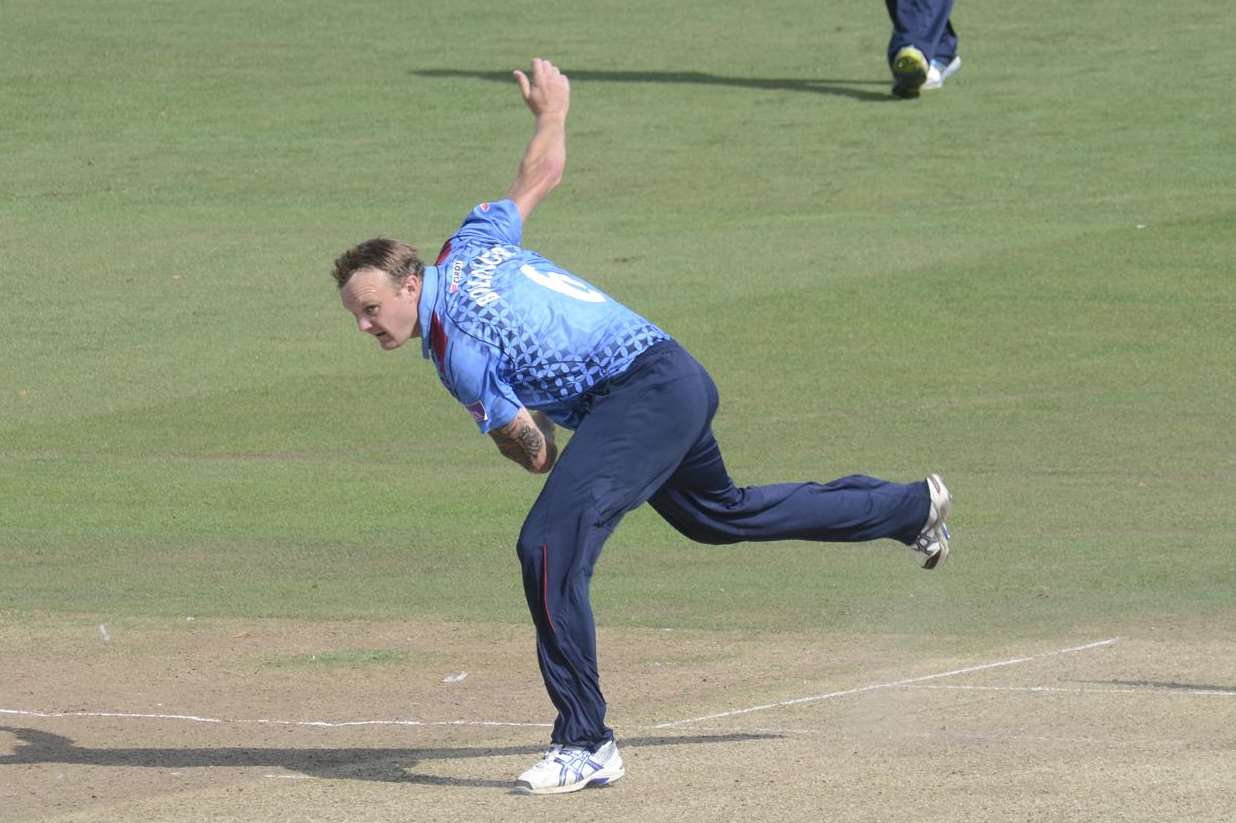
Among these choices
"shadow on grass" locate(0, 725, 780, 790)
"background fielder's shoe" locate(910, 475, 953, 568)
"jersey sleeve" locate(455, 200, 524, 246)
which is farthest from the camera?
"background fielder's shoe" locate(910, 475, 953, 568)

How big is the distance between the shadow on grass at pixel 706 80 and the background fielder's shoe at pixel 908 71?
0.48m

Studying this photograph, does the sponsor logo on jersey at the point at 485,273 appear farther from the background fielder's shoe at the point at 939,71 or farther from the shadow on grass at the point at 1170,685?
the background fielder's shoe at the point at 939,71

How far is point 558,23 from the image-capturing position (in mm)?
28188

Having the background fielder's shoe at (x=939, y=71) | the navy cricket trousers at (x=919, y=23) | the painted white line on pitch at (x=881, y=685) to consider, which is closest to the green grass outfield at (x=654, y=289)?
the background fielder's shoe at (x=939, y=71)

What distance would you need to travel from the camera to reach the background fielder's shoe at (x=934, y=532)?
8.17 m

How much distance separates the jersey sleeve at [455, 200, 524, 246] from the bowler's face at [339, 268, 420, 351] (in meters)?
0.40

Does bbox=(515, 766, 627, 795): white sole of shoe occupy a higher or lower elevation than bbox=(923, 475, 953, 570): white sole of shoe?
lower

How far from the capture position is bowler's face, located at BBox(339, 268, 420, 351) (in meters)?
7.12

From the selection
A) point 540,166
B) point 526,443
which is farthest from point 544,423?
point 540,166

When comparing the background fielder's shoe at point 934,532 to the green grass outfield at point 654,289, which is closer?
the background fielder's shoe at point 934,532

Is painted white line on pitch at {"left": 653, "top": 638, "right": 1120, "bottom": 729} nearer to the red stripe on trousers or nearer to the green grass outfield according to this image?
the green grass outfield

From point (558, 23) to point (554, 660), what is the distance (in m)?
21.7

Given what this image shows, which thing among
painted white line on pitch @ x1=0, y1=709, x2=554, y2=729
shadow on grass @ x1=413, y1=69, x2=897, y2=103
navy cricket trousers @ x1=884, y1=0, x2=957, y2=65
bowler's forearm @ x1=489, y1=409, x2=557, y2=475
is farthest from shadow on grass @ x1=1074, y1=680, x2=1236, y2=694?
shadow on grass @ x1=413, y1=69, x2=897, y2=103

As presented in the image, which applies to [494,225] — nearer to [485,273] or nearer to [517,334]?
[485,273]
